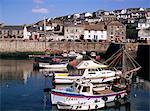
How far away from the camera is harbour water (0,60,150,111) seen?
2136 centimetres

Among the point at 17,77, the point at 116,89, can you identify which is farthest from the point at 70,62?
the point at 116,89

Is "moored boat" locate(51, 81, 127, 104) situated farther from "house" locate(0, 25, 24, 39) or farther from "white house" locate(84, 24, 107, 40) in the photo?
"house" locate(0, 25, 24, 39)

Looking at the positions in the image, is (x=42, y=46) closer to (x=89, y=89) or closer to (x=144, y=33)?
(x=144, y=33)

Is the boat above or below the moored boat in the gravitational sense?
below

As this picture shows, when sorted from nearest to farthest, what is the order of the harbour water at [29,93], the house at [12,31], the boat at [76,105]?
the boat at [76,105] → the harbour water at [29,93] → the house at [12,31]

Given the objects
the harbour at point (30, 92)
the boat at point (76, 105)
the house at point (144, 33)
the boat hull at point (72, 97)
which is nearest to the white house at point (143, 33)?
the house at point (144, 33)

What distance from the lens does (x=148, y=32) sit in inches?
2598

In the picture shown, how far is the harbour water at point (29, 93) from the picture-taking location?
2136 centimetres

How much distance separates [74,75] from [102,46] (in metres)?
27.1

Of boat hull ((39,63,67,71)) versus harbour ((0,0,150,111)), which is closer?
harbour ((0,0,150,111))

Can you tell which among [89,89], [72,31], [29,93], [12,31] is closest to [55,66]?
[29,93]

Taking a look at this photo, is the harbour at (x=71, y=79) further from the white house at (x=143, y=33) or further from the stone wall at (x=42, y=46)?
the white house at (x=143, y=33)

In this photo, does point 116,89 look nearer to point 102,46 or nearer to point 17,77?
point 17,77

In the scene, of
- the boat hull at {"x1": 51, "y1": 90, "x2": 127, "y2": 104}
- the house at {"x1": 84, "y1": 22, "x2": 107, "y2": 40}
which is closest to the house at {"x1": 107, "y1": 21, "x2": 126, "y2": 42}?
the house at {"x1": 84, "y1": 22, "x2": 107, "y2": 40}
